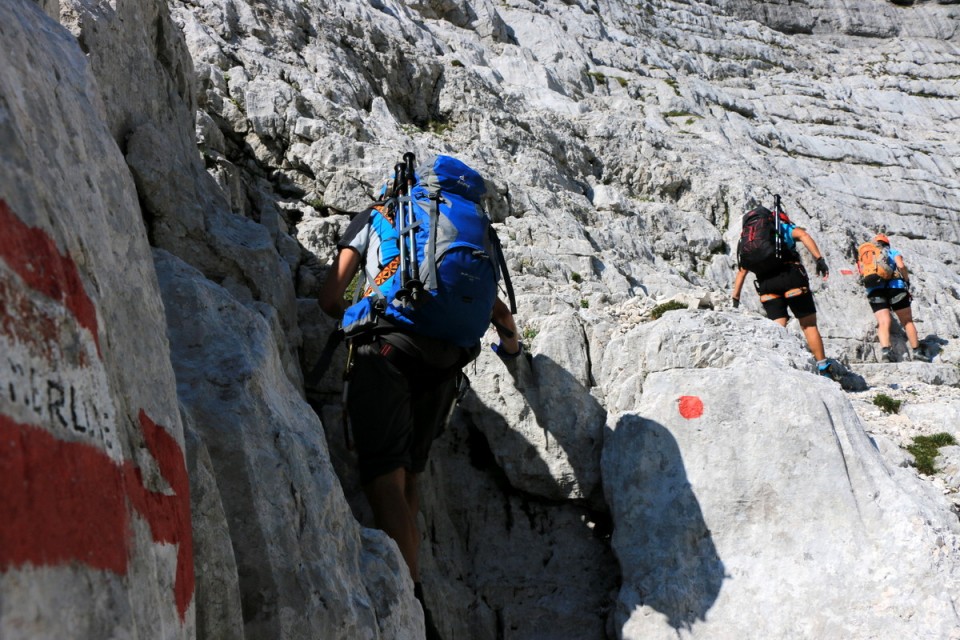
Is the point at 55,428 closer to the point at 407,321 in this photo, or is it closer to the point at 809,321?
the point at 407,321

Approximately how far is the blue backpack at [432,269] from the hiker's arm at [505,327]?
1.02 metres

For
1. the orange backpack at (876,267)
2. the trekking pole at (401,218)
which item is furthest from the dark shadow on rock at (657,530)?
the orange backpack at (876,267)

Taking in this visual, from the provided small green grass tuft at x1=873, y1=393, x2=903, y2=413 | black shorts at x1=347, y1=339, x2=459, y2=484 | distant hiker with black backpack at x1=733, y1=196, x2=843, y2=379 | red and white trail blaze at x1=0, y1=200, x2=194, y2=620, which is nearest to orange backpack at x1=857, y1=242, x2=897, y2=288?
distant hiker with black backpack at x1=733, y1=196, x2=843, y2=379

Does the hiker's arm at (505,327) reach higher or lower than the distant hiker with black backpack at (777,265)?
lower

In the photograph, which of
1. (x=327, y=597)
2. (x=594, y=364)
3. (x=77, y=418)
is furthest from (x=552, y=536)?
(x=77, y=418)

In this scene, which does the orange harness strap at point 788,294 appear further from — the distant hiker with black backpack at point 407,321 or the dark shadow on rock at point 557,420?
the distant hiker with black backpack at point 407,321

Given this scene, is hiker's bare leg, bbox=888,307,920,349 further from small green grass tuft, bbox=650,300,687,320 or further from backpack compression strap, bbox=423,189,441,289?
backpack compression strap, bbox=423,189,441,289

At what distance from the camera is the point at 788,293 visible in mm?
12312

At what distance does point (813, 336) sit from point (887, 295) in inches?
186

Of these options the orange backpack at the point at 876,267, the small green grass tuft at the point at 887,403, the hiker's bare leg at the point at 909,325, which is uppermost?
the orange backpack at the point at 876,267

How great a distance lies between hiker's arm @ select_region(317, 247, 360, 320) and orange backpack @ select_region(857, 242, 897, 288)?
39.5ft

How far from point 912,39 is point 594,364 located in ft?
219

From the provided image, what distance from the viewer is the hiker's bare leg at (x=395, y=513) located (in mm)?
6211

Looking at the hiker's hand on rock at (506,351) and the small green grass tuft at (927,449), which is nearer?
the small green grass tuft at (927,449)
